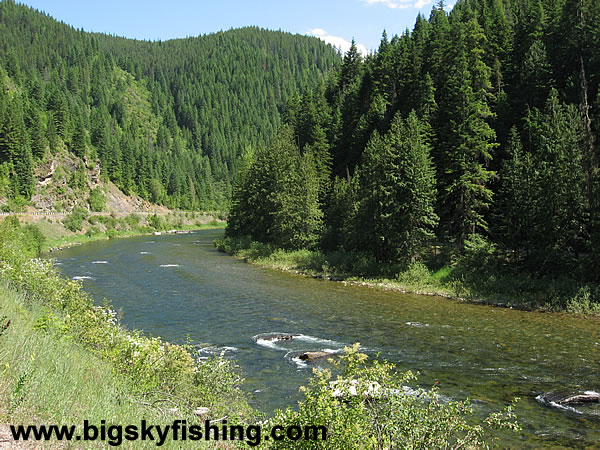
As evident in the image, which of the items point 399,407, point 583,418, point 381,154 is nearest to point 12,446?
point 399,407

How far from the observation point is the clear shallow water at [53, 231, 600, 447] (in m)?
16.4

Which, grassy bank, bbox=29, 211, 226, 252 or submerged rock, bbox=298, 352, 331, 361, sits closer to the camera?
submerged rock, bbox=298, 352, 331, 361

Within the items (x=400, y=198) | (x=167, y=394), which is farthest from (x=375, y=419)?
(x=400, y=198)

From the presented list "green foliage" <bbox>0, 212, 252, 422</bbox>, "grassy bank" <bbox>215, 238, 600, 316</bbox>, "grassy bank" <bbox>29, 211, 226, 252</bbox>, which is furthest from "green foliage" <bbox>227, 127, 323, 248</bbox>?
"green foliage" <bbox>0, 212, 252, 422</bbox>

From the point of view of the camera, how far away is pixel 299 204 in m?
58.2

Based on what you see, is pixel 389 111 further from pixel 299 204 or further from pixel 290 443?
pixel 290 443

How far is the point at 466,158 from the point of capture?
4334 centimetres

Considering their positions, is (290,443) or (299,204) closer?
(290,443)

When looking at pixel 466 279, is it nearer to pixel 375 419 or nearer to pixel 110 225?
pixel 375 419

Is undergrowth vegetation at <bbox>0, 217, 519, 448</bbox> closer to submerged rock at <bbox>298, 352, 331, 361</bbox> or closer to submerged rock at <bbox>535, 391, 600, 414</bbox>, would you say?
submerged rock at <bbox>298, 352, 331, 361</bbox>

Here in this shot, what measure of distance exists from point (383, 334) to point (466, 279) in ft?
51.3

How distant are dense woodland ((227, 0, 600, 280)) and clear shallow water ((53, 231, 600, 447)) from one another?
25.6 feet

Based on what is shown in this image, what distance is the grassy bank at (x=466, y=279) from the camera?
31156 millimetres

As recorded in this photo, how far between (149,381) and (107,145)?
140331mm
